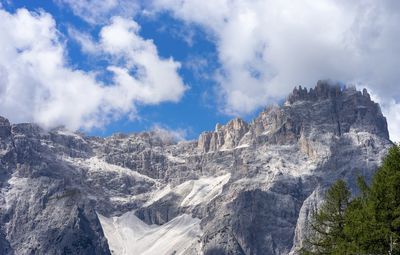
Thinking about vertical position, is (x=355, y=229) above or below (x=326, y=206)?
below

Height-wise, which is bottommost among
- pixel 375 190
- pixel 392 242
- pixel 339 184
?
pixel 392 242

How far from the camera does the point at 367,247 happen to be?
44625mm

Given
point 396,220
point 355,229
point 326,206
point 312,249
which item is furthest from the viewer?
point 312,249

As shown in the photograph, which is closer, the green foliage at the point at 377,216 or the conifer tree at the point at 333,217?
the green foliage at the point at 377,216

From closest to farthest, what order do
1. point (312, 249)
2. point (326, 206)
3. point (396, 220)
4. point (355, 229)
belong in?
1. point (396, 220)
2. point (355, 229)
3. point (326, 206)
4. point (312, 249)

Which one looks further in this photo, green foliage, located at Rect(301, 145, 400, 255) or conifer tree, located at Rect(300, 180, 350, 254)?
conifer tree, located at Rect(300, 180, 350, 254)

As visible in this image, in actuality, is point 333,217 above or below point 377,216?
above

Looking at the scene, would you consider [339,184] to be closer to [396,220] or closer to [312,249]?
[312,249]

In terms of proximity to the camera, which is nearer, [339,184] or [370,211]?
[370,211]

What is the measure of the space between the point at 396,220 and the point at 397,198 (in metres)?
1.41

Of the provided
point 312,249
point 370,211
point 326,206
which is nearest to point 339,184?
point 326,206

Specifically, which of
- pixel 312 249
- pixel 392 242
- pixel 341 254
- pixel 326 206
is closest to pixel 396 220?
pixel 392 242

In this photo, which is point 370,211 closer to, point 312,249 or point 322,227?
point 322,227

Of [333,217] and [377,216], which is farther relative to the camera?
[333,217]
